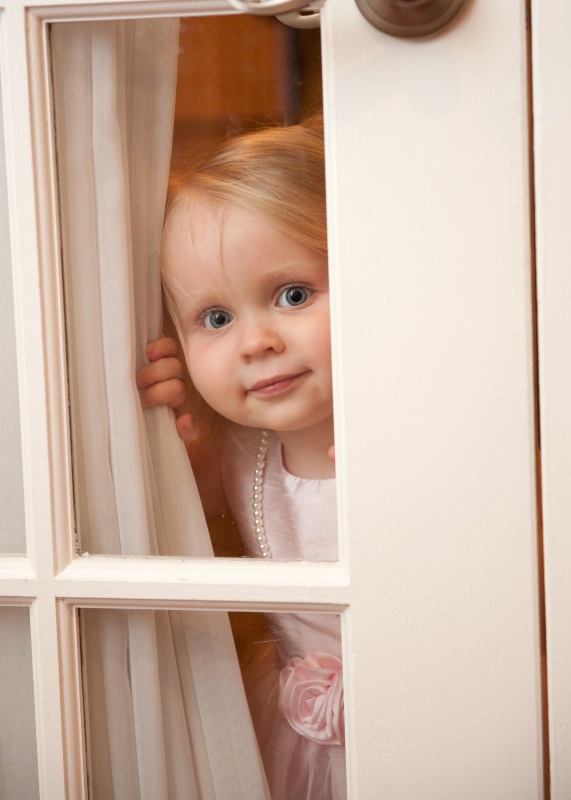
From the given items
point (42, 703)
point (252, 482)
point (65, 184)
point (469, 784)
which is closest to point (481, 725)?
point (469, 784)

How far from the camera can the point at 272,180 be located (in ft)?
2.17

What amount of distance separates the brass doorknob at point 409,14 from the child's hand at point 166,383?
12.9 inches

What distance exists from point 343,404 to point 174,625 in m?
0.29

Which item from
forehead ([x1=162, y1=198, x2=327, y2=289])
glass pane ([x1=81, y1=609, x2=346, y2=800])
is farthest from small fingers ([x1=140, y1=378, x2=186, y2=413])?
glass pane ([x1=81, y1=609, x2=346, y2=800])

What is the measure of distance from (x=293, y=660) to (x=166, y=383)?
0.30 m

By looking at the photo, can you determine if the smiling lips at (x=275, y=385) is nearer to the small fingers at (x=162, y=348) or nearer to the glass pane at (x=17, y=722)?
the small fingers at (x=162, y=348)

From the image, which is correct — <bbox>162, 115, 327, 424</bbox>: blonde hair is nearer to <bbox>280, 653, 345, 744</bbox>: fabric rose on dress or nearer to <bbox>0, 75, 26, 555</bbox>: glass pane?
<bbox>0, 75, 26, 555</bbox>: glass pane

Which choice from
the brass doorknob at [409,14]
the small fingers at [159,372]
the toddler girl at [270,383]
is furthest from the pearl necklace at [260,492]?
the brass doorknob at [409,14]

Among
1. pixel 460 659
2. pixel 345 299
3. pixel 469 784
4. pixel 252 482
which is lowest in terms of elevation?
pixel 469 784

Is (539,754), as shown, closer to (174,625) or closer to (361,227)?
(174,625)

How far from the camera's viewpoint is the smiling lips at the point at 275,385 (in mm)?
681

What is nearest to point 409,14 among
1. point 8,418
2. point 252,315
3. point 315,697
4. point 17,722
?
point 252,315

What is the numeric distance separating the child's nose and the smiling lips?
3cm

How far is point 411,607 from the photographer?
65 centimetres
